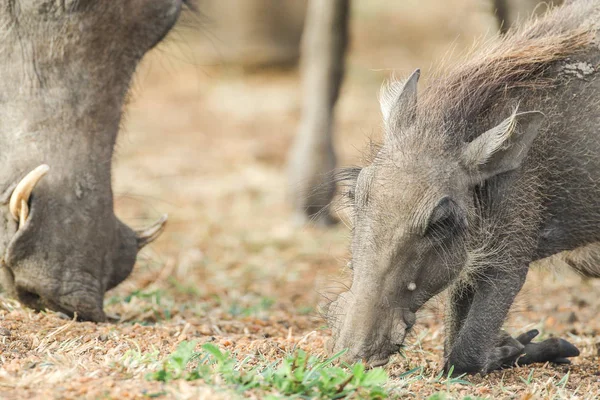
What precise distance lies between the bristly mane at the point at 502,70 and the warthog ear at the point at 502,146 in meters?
0.14

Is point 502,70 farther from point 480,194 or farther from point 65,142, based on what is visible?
point 65,142

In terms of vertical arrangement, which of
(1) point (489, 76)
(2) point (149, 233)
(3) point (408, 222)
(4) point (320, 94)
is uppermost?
(4) point (320, 94)

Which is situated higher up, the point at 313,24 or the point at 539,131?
the point at 313,24

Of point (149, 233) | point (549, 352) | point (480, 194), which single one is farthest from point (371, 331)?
point (149, 233)

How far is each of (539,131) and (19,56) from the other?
6.85ft

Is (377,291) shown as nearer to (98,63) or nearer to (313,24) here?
(98,63)

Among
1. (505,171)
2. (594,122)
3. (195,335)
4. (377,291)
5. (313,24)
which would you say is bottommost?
(195,335)

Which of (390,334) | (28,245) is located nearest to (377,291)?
(390,334)

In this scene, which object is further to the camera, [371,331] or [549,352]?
[549,352]

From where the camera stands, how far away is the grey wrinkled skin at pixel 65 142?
12.1 ft

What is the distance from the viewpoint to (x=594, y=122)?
142 inches

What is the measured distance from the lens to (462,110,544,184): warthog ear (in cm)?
332

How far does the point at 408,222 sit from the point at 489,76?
0.78 meters

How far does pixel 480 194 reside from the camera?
11.2ft
